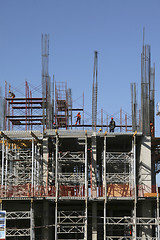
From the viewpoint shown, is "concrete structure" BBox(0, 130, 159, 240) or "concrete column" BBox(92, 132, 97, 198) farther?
"concrete column" BBox(92, 132, 97, 198)

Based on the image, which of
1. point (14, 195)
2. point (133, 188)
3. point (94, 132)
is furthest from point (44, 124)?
point (133, 188)

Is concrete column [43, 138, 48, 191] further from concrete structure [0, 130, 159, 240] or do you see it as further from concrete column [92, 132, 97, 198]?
concrete column [92, 132, 97, 198]

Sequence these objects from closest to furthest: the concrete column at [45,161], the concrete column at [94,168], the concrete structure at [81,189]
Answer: the concrete structure at [81,189] → the concrete column at [94,168] → the concrete column at [45,161]

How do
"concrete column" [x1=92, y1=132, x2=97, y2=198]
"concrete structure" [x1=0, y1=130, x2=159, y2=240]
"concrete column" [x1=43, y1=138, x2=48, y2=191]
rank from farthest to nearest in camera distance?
"concrete column" [x1=43, y1=138, x2=48, y2=191], "concrete column" [x1=92, y1=132, x2=97, y2=198], "concrete structure" [x1=0, y1=130, x2=159, y2=240]

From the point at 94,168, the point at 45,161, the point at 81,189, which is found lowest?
the point at 81,189

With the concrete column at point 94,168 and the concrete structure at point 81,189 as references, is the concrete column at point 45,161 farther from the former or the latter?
the concrete column at point 94,168

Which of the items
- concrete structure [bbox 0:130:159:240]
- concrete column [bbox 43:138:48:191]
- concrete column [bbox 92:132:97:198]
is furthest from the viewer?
concrete column [bbox 43:138:48:191]

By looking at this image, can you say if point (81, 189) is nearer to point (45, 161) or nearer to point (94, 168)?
point (94, 168)

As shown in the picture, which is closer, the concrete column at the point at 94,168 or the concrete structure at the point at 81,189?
the concrete structure at the point at 81,189

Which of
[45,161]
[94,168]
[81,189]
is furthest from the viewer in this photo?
[45,161]

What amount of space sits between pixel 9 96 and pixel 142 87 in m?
17.3

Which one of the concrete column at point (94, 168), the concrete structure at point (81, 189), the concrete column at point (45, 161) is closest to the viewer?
the concrete structure at point (81, 189)

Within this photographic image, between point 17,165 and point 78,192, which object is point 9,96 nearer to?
point 17,165

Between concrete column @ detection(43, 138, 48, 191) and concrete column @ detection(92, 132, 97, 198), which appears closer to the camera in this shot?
concrete column @ detection(92, 132, 97, 198)
